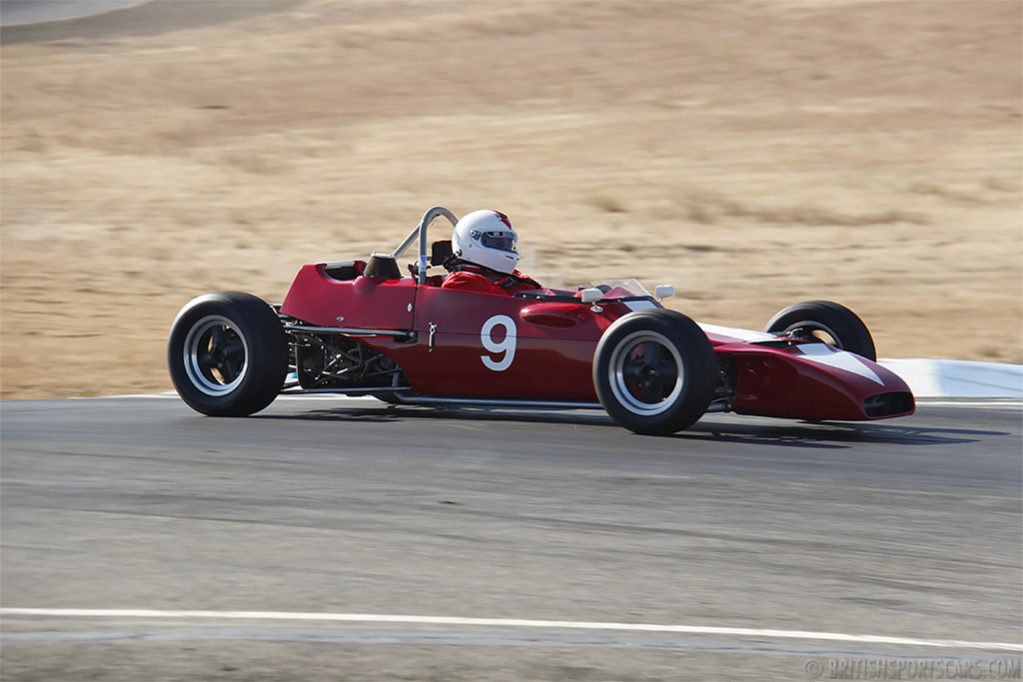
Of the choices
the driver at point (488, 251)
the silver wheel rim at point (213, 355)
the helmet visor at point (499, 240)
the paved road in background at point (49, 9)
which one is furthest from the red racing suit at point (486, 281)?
the paved road in background at point (49, 9)

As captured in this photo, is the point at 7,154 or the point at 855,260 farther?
the point at 7,154

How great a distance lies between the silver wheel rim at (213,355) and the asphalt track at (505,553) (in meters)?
0.46

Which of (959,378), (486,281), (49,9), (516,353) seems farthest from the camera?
(49,9)

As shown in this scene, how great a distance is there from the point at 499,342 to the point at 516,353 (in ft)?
0.50

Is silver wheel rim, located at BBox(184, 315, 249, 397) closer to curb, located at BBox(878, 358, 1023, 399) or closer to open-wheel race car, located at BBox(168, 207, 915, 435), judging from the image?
open-wheel race car, located at BBox(168, 207, 915, 435)

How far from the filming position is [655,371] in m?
8.02

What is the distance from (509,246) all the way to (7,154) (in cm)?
2022

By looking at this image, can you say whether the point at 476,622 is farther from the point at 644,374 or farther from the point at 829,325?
the point at 829,325

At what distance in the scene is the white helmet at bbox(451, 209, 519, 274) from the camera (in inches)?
364

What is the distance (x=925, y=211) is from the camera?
2147 centimetres

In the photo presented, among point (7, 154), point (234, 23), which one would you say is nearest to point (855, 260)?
point (7, 154)

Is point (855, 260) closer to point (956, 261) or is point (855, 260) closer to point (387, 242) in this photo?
point (956, 261)

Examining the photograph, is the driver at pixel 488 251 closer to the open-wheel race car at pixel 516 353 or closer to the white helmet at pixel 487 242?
the white helmet at pixel 487 242

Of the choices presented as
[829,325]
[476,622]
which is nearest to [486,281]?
[829,325]
